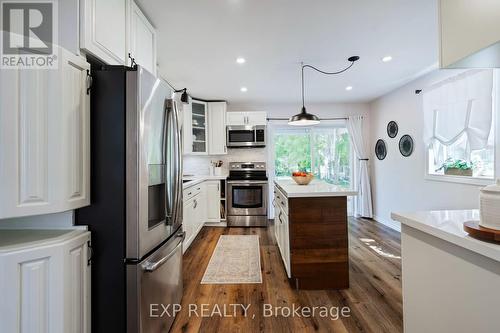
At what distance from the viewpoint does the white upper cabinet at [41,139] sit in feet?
3.29

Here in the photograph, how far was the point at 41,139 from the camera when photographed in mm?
1071

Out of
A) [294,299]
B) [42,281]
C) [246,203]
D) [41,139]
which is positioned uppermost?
[41,139]

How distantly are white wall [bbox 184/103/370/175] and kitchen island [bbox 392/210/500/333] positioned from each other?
12.3ft

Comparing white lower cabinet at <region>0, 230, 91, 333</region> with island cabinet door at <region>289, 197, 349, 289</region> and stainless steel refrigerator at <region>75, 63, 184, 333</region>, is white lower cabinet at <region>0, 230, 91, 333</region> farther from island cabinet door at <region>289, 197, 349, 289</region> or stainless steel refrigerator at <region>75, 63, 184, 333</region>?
island cabinet door at <region>289, 197, 349, 289</region>

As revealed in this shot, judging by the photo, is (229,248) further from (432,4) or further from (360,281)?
(432,4)

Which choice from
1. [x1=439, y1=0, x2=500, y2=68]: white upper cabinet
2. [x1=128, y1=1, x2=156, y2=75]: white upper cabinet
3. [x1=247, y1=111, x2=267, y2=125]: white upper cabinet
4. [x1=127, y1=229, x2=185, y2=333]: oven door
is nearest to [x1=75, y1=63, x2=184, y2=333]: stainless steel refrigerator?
[x1=127, y1=229, x2=185, y2=333]: oven door

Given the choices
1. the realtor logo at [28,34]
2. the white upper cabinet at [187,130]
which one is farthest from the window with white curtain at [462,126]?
the white upper cabinet at [187,130]

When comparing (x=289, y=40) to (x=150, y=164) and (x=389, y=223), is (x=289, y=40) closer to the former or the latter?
(x=150, y=164)

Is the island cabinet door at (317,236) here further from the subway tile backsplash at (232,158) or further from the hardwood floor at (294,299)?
the subway tile backsplash at (232,158)

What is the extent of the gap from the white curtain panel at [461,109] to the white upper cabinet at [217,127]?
11.1 feet

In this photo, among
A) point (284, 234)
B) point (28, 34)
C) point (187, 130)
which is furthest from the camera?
point (187, 130)

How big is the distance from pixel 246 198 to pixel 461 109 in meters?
3.39

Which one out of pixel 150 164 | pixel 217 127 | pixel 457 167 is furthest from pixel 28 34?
pixel 457 167

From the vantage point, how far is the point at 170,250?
65.0 inches
